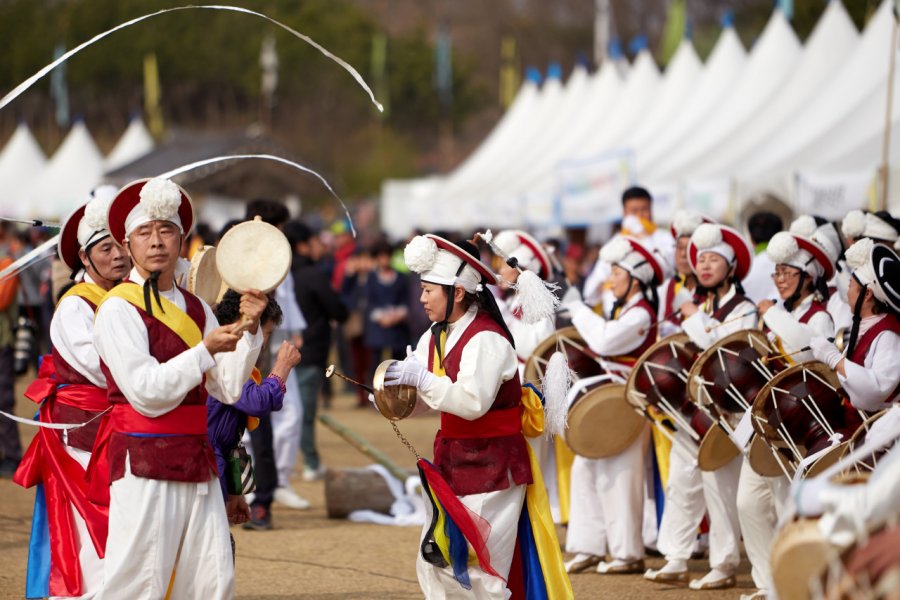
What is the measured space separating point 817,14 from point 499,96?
22.0m

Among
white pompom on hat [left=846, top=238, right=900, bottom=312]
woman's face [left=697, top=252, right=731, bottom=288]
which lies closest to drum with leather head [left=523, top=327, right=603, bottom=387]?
woman's face [left=697, top=252, right=731, bottom=288]

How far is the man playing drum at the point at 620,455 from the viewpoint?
7.54 m

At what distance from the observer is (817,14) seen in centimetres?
3844

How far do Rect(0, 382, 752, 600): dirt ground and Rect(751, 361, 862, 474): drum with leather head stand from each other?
1.08 m

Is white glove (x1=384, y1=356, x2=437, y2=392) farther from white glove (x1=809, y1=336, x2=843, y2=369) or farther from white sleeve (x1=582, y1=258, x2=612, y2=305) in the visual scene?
white sleeve (x1=582, y1=258, x2=612, y2=305)

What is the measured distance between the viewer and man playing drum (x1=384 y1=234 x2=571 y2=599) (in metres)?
5.43

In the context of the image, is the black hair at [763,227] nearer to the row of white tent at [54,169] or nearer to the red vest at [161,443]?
the red vest at [161,443]

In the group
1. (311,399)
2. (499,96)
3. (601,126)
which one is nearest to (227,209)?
(601,126)

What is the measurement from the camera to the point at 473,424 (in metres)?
5.54

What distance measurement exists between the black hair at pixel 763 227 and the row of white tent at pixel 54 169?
2499cm

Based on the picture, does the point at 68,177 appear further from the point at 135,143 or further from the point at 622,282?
the point at 622,282

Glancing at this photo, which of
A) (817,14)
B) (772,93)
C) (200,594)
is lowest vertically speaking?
(200,594)

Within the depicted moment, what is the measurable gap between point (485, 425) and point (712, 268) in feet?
7.34

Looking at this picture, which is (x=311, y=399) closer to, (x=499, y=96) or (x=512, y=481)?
(x=512, y=481)
